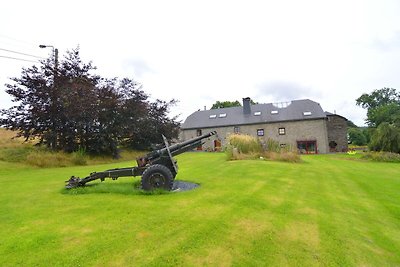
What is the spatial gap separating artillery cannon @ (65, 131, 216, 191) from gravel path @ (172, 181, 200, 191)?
0.35 m

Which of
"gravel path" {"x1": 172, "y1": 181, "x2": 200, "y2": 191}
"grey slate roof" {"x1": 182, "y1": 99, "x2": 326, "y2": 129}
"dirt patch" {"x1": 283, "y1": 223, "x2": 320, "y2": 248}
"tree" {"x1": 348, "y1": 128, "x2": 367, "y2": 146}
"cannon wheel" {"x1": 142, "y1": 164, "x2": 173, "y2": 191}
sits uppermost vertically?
"grey slate roof" {"x1": 182, "y1": 99, "x2": 326, "y2": 129}

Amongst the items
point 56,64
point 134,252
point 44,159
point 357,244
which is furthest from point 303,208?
point 56,64

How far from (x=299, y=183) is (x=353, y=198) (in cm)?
171

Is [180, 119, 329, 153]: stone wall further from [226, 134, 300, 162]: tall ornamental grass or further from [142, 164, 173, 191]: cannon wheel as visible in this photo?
[142, 164, 173, 191]: cannon wheel

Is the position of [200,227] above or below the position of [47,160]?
below

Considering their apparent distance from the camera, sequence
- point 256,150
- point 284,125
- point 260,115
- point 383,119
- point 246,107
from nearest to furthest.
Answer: point 256,150 → point 284,125 → point 260,115 → point 246,107 → point 383,119

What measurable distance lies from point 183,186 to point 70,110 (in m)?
11.1

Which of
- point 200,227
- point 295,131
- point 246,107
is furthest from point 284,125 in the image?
point 200,227

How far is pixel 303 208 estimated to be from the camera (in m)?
5.82

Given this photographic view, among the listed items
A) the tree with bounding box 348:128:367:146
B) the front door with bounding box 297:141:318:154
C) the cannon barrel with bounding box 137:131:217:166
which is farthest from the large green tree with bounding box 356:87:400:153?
the cannon barrel with bounding box 137:131:217:166

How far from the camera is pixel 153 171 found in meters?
7.07

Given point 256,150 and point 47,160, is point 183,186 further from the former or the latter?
point 256,150

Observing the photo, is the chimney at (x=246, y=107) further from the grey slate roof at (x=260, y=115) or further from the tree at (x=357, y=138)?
the tree at (x=357, y=138)

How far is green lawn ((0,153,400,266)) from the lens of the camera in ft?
11.4
